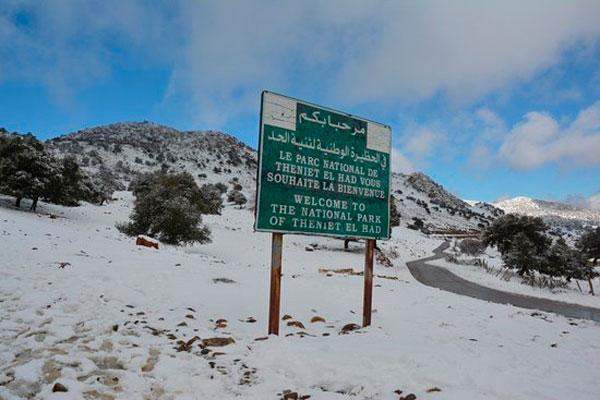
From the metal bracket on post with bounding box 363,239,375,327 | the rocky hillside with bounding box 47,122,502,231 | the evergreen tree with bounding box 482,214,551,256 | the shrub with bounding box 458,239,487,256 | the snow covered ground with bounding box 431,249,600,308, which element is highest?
the rocky hillside with bounding box 47,122,502,231

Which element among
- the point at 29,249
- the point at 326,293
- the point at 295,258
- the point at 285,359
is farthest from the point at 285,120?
the point at 295,258

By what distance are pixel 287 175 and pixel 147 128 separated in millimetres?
112007

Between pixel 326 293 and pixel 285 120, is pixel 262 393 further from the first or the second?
pixel 326 293

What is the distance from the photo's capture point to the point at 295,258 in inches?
1175

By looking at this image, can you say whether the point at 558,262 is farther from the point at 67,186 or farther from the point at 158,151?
the point at 158,151

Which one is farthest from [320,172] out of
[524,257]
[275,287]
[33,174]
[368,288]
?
[524,257]

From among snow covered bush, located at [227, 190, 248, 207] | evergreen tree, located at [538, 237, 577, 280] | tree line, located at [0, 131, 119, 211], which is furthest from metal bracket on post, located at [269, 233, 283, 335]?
snow covered bush, located at [227, 190, 248, 207]

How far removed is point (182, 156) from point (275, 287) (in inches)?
3456

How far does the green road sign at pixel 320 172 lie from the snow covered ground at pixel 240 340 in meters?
2.15

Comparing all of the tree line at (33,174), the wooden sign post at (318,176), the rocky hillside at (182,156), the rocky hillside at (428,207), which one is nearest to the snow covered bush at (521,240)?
the wooden sign post at (318,176)

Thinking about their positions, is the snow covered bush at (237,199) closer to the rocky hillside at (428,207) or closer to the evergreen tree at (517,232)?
the evergreen tree at (517,232)

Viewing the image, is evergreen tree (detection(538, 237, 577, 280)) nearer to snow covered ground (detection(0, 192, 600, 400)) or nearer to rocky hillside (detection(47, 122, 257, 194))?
snow covered ground (detection(0, 192, 600, 400))

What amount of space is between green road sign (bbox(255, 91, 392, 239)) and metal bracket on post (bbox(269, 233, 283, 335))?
273 millimetres

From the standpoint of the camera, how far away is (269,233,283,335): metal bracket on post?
7836mm
